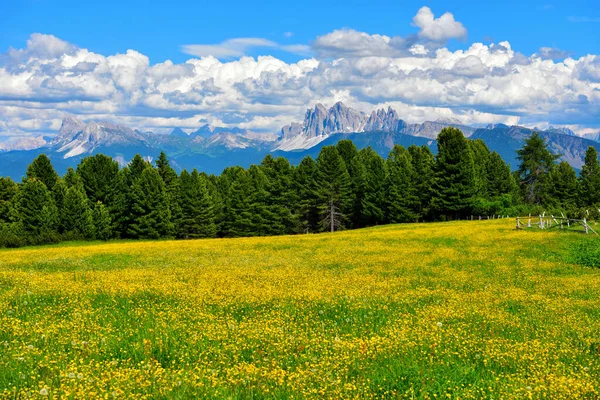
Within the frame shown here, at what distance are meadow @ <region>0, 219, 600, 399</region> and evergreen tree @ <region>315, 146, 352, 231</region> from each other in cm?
7173

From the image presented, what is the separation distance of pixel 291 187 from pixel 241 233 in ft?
49.7

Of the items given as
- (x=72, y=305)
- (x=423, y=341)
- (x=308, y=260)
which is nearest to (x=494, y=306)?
(x=423, y=341)

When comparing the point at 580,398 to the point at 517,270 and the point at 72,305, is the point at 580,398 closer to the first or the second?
the point at 72,305

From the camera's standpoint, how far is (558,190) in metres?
99.1

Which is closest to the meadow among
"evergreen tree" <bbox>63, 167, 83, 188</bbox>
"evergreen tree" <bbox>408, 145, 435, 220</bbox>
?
"evergreen tree" <bbox>408, 145, 435, 220</bbox>

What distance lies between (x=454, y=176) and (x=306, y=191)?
30870mm

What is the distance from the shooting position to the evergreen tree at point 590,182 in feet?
304

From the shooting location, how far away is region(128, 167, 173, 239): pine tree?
86.1m

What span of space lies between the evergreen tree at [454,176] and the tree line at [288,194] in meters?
0.19

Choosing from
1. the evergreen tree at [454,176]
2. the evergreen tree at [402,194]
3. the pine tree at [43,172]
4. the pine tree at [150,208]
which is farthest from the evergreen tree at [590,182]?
the pine tree at [43,172]

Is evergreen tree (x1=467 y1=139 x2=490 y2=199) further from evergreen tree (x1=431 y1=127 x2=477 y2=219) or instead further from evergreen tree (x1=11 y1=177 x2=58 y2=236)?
evergreen tree (x1=11 y1=177 x2=58 y2=236)

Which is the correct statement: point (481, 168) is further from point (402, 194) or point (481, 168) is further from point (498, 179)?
point (402, 194)

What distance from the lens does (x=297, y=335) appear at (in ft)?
38.0

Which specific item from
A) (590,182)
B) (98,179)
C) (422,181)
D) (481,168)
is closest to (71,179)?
(98,179)
